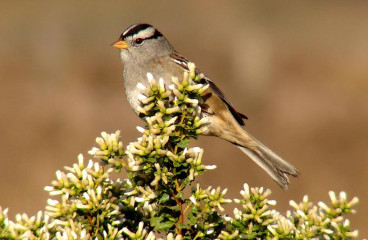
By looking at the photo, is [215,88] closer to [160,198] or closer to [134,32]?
[134,32]

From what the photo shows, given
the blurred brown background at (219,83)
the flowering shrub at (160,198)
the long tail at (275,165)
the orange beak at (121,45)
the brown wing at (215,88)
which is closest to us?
the flowering shrub at (160,198)

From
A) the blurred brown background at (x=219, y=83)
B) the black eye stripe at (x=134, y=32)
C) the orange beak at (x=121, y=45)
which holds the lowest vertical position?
the orange beak at (x=121, y=45)

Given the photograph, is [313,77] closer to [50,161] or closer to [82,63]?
[82,63]

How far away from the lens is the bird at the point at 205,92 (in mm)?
5066

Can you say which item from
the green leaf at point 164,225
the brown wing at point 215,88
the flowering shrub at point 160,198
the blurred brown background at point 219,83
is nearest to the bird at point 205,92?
the brown wing at point 215,88

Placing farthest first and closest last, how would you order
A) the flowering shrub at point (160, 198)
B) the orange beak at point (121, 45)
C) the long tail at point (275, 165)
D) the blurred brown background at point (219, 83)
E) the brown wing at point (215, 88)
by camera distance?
the blurred brown background at point (219, 83), the orange beak at point (121, 45), the brown wing at point (215, 88), the long tail at point (275, 165), the flowering shrub at point (160, 198)

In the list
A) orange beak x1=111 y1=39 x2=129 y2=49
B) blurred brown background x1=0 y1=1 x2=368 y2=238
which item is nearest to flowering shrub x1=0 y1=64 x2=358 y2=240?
orange beak x1=111 y1=39 x2=129 y2=49

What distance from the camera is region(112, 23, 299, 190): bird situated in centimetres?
507

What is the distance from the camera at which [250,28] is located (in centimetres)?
1600

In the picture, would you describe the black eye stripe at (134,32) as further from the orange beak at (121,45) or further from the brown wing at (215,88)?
the brown wing at (215,88)

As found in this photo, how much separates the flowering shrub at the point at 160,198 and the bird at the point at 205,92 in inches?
69.2

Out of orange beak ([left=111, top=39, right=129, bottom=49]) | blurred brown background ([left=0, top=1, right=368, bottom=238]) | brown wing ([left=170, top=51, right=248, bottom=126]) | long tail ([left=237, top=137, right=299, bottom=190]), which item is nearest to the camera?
long tail ([left=237, top=137, right=299, bottom=190])

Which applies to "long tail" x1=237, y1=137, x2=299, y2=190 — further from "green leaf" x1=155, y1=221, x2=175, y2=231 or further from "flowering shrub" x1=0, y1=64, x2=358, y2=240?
"green leaf" x1=155, y1=221, x2=175, y2=231

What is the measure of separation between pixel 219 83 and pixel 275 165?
28.6 ft
